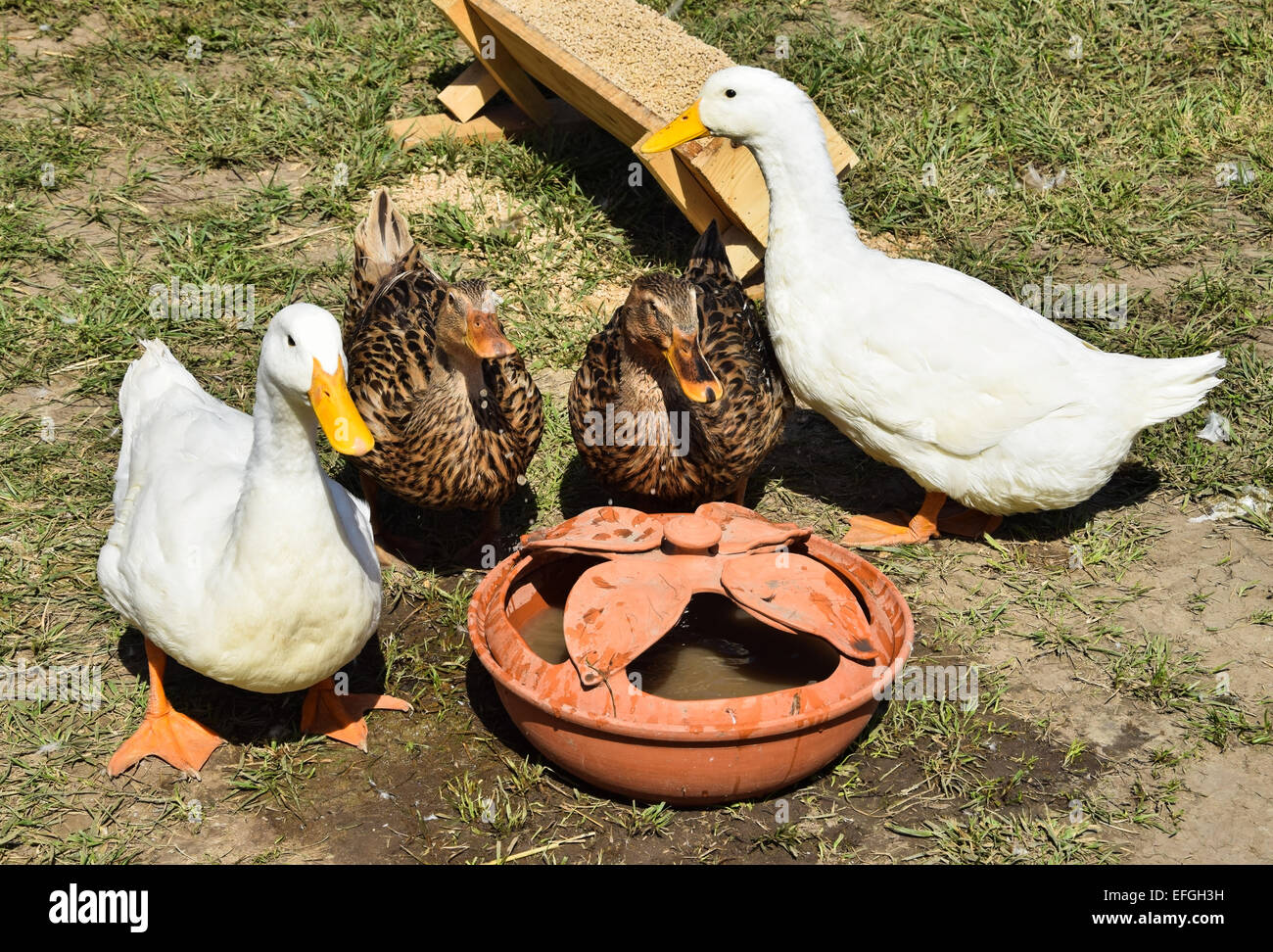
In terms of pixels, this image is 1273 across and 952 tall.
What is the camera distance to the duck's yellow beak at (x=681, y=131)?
4.39 metres

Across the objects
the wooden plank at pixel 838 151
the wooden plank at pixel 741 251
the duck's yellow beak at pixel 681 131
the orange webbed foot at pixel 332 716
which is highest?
the duck's yellow beak at pixel 681 131

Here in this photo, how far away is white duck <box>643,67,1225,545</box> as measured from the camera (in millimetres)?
4004

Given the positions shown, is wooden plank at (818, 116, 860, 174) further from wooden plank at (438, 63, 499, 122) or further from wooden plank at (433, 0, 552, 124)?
wooden plank at (438, 63, 499, 122)

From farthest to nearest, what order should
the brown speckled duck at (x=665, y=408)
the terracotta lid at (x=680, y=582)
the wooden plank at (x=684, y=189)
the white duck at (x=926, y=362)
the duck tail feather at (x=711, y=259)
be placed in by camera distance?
1. the wooden plank at (x=684, y=189)
2. the duck tail feather at (x=711, y=259)
3. the white duck at (x=926, y=362)
4. the brown speckled duck at (x=665, y=408)
5. the terracotta lid at (x=680, y=582)

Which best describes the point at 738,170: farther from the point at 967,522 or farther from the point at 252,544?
the point at 252,544

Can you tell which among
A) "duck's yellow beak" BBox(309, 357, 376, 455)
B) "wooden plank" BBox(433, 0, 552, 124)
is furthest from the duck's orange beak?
"wooden plank" BBox(433, 0, 552, 124)

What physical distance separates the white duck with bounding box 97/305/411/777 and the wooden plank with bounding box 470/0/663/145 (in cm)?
217

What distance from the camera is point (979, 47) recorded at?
6.77 m

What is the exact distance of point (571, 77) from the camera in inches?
209

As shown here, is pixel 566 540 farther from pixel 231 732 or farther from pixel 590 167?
pixel 590 167

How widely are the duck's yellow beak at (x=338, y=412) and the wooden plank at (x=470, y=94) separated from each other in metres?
4.04

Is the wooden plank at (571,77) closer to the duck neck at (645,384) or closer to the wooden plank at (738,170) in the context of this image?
the wooden plank at (738,170)

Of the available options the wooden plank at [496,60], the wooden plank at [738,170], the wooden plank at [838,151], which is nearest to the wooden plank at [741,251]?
the wooden plank at [738,170]

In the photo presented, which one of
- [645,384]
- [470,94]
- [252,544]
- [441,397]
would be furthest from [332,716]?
[470,94]
